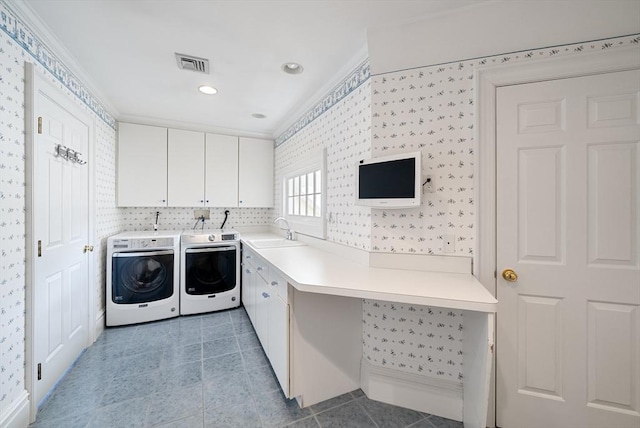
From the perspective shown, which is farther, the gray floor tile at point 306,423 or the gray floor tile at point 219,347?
the gray floor tile at point 219,347

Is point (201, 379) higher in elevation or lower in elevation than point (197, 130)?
lower

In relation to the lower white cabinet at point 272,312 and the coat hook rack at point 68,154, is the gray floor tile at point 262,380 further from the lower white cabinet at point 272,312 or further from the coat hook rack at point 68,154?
the coat hook rack at point 68,154

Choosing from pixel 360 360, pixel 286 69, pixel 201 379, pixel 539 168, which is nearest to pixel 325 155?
pixel 286 69

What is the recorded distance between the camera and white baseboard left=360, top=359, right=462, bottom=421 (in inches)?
61.5

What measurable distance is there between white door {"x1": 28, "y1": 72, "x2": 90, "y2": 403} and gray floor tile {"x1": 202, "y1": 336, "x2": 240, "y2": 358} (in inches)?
39.2

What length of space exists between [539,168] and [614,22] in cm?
77

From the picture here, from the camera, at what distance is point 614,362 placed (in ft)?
4.32

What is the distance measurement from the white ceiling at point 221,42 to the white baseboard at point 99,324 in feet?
7.27

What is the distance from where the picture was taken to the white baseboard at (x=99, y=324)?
2.48 metres

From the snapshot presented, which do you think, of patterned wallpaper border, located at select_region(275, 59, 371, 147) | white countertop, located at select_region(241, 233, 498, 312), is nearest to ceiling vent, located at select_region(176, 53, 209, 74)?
patterned wallpaper border, located at select_region(275, 59, 371, 147)

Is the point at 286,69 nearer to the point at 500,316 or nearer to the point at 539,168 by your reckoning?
the point at 539,168

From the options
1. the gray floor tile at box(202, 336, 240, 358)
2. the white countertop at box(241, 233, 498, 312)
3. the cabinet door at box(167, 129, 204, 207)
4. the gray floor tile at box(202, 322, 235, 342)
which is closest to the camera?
the white countertop at box(241, 233, 498, 312)

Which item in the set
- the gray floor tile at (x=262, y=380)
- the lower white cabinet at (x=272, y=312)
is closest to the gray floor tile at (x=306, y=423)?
the lower white cabinet at (x=272, y=312)

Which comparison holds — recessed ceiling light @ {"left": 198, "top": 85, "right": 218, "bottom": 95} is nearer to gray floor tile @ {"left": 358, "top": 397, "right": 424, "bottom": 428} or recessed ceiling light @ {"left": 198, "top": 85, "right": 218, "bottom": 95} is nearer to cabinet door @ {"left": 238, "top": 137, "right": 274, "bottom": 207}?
cabinet door @ {"left": 238, "top": 137, "right": 274, "bottom": 207}
